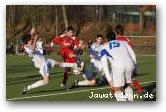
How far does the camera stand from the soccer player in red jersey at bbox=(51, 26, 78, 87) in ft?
52.2

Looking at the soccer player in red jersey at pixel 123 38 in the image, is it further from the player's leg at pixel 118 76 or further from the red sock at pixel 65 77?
the red sock at pixel 65 77

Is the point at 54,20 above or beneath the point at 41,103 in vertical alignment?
above

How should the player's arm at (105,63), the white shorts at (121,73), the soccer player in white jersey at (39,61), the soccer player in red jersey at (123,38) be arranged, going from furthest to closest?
the soccer player in white jersey at (39,61)
the soccer player in red jersey at (123,38)
the white shorts at (121,73)
the player's arm at (105,63)

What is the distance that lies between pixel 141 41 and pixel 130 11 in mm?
749

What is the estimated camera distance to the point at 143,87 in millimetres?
15656

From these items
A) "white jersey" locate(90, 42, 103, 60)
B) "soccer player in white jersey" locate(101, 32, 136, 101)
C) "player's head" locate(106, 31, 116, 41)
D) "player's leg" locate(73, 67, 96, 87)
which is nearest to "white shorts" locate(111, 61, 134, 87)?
"soccer player in white jersey" locate(101, 32, 136, 101)

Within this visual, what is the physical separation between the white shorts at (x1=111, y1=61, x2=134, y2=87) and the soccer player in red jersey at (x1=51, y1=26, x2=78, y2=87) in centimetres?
128

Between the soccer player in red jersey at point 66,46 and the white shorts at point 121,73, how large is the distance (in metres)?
1.28

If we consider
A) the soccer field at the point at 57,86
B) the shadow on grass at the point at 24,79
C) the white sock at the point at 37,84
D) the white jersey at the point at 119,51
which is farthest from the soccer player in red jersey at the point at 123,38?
the white sock at the point at 37,84

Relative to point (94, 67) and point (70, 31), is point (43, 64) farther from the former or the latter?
point (94, 67)

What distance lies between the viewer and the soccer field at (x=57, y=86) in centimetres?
1546

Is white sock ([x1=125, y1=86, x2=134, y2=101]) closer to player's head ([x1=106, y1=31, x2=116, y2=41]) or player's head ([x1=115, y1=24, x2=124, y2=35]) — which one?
player's head ([x1=106, y1=31, x2=116, y2=41])

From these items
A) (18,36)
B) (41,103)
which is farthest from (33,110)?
(18,36)
